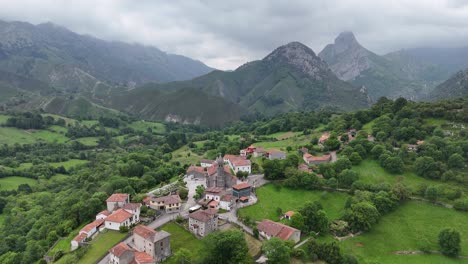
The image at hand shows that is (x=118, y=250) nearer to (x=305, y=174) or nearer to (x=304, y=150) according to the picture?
(x=305, y=174)

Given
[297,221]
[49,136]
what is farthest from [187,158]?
[49,136]

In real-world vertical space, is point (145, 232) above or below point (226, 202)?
below

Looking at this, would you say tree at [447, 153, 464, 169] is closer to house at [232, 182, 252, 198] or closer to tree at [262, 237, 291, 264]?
Result: house at [232, 182, 252, 198]

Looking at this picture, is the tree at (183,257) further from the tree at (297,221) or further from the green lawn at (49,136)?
the green lawn at (49,136)

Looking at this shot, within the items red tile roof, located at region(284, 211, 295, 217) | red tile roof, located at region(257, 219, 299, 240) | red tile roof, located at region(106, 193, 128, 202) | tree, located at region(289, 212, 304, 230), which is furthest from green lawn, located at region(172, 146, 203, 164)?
tree, located at region(289, 212, 304, 230)

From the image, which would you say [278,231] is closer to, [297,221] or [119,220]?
[297,221]

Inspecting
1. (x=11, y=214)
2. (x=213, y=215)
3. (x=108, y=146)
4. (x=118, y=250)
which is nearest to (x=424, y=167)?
(x=213, y=215)

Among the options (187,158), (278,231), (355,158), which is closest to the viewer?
(278,231)
